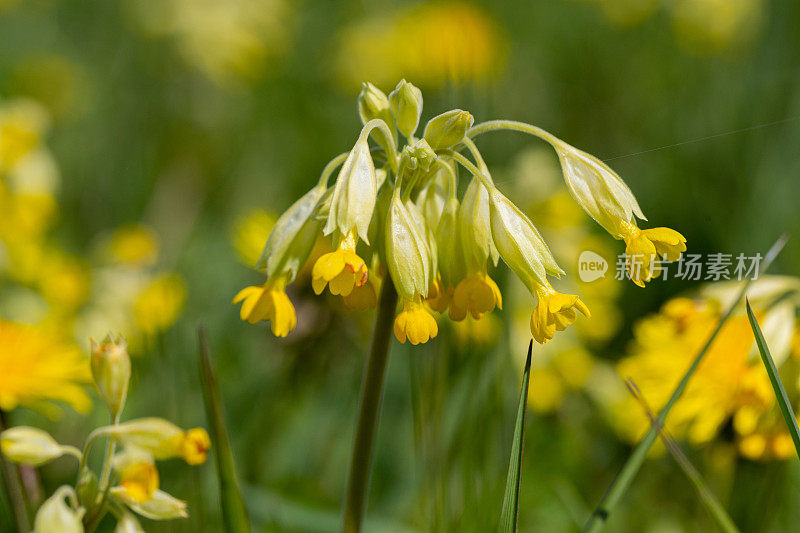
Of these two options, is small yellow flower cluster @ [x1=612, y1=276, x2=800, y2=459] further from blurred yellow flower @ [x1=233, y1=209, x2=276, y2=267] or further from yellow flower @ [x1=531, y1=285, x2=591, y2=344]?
blurred yellow flower @ [x1=233, y1=209, x2=276, y2=267]

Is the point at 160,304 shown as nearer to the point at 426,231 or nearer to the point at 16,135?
the point at 16,135

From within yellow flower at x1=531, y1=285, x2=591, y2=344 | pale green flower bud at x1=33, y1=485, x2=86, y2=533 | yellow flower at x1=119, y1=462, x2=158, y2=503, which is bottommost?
yellow flower at x1=119, y1=462, x2=158, y2=503

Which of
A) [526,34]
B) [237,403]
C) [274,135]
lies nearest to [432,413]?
[237,403]

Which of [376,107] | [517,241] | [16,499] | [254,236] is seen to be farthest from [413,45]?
[16,499]

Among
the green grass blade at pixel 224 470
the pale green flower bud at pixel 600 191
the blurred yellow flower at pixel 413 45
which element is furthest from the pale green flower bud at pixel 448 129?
the blurred yellow flower at pixel 413 45

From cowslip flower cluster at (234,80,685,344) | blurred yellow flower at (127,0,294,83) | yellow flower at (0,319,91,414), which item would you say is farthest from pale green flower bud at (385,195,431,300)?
blurred yellow flower at (127,0,294,83)

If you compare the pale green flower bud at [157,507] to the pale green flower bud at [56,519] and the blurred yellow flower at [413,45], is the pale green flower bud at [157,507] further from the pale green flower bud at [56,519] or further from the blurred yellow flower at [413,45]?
the blurred yellow flower at [413,45]
